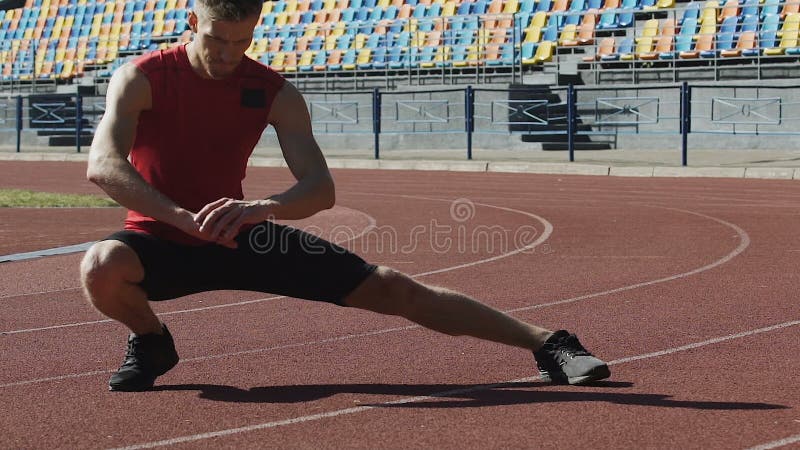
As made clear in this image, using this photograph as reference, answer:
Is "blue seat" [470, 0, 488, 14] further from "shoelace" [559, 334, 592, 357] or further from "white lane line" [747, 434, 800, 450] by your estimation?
"white lane line" [747, 434, 800, 450]

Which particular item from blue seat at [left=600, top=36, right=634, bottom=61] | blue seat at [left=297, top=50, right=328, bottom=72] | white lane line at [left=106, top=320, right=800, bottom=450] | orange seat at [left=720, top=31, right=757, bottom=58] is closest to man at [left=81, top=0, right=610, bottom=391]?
white lane line at [left=106, top=320, right=800, bottom=450]

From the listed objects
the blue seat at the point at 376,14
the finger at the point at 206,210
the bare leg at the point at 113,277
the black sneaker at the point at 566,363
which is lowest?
the black sneaker at the point at 566,363

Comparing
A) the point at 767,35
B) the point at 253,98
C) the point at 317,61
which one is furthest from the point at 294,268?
the point at 317,61

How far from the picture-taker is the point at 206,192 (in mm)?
5168

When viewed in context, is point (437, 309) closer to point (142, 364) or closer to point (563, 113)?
point (142, 364)

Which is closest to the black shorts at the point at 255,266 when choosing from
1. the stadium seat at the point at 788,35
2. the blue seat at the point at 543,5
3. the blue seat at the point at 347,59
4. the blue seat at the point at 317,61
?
the stadium seat at the point at 788,35

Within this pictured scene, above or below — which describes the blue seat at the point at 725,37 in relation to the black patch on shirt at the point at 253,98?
above

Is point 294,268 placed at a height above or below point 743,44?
below

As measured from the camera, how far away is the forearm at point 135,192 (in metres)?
4.82

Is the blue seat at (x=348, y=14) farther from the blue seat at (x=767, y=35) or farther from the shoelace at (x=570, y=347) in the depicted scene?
the shoelace at (x=570, y=347)

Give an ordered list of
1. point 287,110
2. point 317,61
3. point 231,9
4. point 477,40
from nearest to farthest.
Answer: point 231,9 → point 287,110 → point 477,40 → point 317,61

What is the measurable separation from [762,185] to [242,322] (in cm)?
1323

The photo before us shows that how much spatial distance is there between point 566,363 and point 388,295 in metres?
0.79

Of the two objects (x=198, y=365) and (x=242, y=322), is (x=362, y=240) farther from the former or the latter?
(x=198, y=365)
